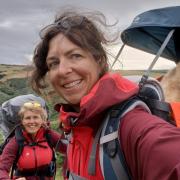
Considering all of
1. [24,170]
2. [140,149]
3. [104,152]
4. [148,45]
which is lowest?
[24,170]

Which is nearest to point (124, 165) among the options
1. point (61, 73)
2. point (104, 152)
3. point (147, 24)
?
point (104, 152)

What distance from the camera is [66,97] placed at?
8.09 ft

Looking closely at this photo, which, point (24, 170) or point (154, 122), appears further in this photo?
point (24, 170)

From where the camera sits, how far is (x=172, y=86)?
404cm

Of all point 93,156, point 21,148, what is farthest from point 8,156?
point 93,156

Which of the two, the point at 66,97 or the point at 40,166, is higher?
the point at 66,97

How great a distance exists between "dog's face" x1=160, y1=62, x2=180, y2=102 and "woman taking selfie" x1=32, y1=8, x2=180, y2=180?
142 cm

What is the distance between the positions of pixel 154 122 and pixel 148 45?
2927 millimetres

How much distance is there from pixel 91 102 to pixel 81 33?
2.11 feet

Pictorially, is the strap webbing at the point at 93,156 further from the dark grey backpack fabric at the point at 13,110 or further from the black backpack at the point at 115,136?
the dark grey backpack fabric at the point at 13,110

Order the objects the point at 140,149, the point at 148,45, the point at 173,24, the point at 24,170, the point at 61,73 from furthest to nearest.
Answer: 1. the point at 24,170
2. the point at 148,45
3. the point at 173,24
4. the point at 61,73
5. the point at 140,149

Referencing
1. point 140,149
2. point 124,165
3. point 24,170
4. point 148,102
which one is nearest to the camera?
point 140,149

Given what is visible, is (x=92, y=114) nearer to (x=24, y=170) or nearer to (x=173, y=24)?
(x=173, y=24)

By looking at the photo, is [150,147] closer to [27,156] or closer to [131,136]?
[131,136]
